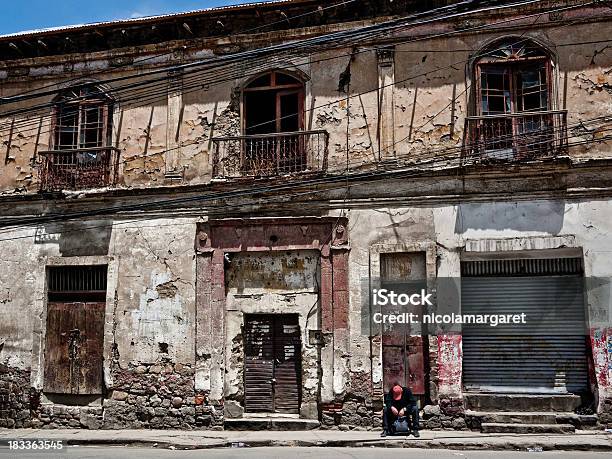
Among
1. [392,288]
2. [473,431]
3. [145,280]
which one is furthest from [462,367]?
[145,280]

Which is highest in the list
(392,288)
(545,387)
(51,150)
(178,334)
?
(51,150)

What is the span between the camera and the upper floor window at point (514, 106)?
10.9 m

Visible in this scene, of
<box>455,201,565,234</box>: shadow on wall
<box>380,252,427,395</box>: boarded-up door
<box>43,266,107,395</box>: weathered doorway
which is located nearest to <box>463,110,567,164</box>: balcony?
<box>455,201,565,234</box>: shadow on wall

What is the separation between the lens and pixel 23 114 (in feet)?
43.7

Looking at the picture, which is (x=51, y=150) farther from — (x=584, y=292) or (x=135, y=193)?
(x=584, y=292)

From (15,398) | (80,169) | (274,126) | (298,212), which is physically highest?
(274,126)

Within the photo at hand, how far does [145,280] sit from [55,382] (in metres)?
2.60

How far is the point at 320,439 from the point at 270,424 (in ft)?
4.41

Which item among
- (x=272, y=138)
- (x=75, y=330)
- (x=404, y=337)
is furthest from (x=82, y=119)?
(x=404, y=337)

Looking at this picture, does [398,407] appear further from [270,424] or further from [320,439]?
[270,424]

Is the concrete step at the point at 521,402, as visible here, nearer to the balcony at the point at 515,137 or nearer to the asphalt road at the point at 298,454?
the asphalt road at the point at 298,454

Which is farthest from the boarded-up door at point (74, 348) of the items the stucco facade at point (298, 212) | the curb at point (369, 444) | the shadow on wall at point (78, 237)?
the curb at point (369, 444)

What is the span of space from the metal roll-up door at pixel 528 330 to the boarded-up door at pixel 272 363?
9.71 feet

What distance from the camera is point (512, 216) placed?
10984mm
